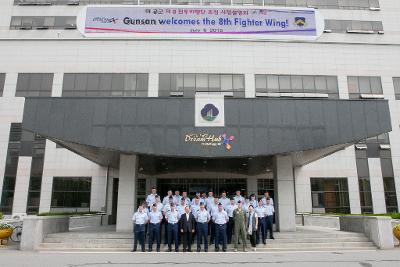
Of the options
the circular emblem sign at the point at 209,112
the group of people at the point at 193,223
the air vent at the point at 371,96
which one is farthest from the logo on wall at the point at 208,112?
the air vent at the point at 371,96

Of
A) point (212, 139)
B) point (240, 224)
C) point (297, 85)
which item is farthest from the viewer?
point (297, 85)

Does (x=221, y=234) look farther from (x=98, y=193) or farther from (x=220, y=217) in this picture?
(x=98, y=193)

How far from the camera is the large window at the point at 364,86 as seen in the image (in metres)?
33.1

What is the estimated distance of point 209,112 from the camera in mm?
15766

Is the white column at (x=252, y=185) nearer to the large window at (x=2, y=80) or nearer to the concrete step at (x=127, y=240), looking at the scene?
the concrete step at (x=127, y=240)

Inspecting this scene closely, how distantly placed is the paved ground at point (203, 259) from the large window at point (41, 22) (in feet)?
88.3

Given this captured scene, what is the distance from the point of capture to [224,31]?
1605 centimetres

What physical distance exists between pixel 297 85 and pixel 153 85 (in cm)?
1340

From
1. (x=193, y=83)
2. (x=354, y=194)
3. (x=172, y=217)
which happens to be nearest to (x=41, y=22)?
(x=193, y=83)

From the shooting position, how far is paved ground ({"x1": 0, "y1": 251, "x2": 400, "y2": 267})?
34.8ft

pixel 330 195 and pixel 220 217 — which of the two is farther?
pixel 330 195

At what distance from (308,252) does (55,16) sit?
32779 mm

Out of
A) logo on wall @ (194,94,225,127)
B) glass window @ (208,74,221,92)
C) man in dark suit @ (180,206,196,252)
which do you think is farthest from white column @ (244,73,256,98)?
man in dark suit @ (180,206,196,252)

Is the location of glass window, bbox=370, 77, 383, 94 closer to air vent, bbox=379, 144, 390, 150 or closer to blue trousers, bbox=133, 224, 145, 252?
→ air vent, bbox=379, 144, 390, 150
